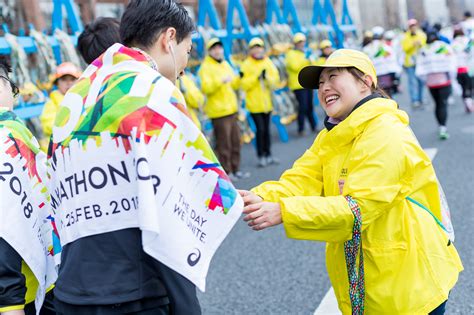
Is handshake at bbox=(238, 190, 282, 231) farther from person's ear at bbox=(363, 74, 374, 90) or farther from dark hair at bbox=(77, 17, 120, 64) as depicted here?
dark hair at bbox=(77, 17, 120, 64)

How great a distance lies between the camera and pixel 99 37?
2447mm

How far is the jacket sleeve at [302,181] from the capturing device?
254 centimetres

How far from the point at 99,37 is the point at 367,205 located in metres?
1.17

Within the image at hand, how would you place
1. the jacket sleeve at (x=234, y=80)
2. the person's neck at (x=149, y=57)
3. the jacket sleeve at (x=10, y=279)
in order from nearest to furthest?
1. the person's neck at (x=149, y=57)
2. the jacket sleeve at (x=10, y=279)
3. the jacket sleeve at (x=234, y=80)

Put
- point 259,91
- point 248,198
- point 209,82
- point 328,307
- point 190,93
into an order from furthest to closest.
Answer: point 259,91
point 209,82
point 190,93
point 328,307
point 248,198

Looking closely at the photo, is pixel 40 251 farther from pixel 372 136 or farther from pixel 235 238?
pixel 235 238

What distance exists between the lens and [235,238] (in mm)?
5953

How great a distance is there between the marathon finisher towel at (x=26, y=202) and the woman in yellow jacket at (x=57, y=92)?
2970mm

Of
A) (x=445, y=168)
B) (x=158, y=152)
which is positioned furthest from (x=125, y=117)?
(x=445, y=168)

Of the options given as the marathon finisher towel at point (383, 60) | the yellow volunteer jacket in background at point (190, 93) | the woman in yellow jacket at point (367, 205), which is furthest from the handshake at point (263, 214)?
the marathon finisher towel at point (383, 60)

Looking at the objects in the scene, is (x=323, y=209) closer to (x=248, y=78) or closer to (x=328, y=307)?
(x=328, y=307)

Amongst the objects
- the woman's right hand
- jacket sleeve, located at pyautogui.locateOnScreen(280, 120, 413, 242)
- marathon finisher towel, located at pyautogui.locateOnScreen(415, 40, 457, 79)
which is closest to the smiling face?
jacket sleeve, located at pyautogui.locateOnScreen(280, 120, 413, 242)

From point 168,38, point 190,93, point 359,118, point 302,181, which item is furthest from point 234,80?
point 168,38

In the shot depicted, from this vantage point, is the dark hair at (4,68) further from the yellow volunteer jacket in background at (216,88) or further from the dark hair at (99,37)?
the yellow volunteer jacket in background at (216,88)
